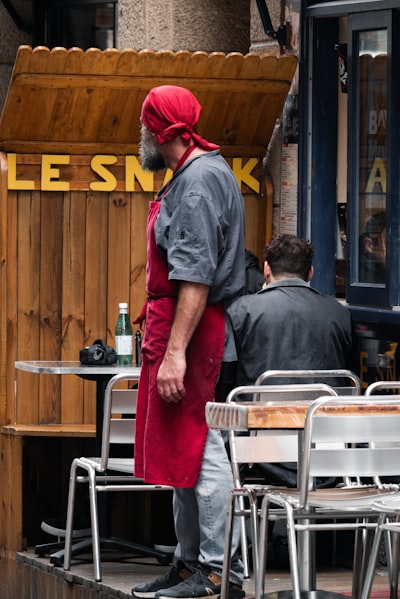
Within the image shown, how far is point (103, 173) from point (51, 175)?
0.90ft

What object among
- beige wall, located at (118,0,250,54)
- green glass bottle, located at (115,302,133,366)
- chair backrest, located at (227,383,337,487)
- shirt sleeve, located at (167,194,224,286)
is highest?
beige wall, located at (118,0,250,54)

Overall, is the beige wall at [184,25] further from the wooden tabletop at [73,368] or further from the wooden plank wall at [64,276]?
the wooden tabletop at [73,368]

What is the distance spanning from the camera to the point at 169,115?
20.8ft

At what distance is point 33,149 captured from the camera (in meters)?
8.54

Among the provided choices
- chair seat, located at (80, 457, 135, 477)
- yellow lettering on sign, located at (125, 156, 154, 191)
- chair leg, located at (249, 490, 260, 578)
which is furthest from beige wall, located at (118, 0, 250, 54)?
chair leg, located at (249, 490, 260, 578)

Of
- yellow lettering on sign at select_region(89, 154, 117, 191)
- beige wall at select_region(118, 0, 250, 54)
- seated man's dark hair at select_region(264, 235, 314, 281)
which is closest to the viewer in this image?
seated man's dark hair at select_region(264, 235, 314, 281)

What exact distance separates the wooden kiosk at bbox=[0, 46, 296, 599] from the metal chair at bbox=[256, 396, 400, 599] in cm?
315

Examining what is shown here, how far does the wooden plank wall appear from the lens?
8.55 m

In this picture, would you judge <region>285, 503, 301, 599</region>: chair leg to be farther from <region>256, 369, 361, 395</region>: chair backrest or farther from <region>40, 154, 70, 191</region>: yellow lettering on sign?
<region>40, 154, 70, 191</region>: yellow lettering on sign

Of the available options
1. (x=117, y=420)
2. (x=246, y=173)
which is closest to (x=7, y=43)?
(x=246, y=173)

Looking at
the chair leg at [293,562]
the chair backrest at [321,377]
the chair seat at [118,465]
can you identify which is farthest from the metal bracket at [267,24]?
the chair leg at [293,562]

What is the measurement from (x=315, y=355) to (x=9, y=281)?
211 cm

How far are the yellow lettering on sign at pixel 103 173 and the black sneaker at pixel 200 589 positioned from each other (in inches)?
112

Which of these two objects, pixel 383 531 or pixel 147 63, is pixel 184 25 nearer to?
pixel 147 63
